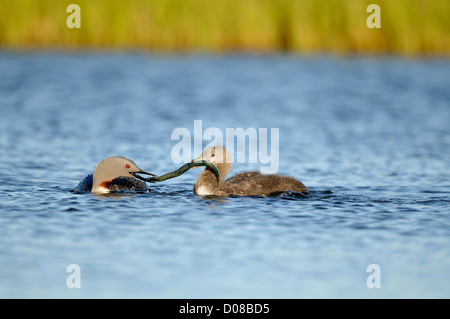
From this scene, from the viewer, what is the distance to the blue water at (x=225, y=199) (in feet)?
17.7

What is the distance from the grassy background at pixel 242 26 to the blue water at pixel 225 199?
1.96 feet

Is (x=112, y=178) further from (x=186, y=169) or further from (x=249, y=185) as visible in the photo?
(x=249, y=185)

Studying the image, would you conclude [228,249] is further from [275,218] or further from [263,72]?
[263,72]

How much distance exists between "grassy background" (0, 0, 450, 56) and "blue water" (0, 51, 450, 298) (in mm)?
598

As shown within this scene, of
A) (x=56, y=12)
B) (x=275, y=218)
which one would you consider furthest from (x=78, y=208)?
(x=56, y=12)

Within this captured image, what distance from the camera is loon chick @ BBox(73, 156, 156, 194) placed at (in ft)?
26.3

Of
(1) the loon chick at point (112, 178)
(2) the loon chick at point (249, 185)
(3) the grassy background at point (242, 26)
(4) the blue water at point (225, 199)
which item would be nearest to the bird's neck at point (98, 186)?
(1) the loon chick at point (112, 178)

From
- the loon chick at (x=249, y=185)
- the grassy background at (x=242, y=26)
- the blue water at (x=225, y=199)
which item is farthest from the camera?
the grassy background at (x=242, y=26)

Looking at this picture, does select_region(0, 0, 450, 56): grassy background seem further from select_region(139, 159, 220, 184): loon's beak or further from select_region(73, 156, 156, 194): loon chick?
select_region(139, 159, 220, 184): loon's beak

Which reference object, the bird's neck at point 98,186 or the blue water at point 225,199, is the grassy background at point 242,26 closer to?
the blue water at point 225,199

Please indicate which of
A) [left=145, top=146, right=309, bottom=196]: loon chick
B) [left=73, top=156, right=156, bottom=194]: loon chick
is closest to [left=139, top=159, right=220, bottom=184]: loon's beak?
[left=145, top=146, right=309, bottom=196]: loon chick
